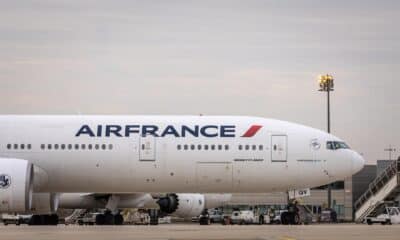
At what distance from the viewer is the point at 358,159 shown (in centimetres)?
3622

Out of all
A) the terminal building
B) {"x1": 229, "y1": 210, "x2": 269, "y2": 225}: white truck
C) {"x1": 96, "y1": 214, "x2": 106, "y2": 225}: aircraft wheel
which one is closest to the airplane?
{"x1": 96, "y1": 214, "x2": 106, "y2": 225}: aircraft wheel

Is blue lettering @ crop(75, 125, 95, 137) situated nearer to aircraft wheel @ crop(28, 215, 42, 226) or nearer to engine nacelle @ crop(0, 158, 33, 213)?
engine nacelle @ crop(0, 158, 33, 213)

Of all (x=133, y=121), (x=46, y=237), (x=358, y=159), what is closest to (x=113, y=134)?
(x=133, y=121)

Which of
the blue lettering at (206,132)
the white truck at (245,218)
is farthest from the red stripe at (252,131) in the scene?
the white truck at (245,218)

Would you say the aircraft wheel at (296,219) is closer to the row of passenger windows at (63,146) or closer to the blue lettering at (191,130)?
the blue lettering at (191,130)

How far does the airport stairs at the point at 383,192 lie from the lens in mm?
56344

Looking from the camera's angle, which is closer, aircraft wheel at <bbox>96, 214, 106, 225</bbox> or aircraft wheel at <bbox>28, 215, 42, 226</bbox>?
aircraft wheel at <bbox>28, 215, 42, 226</bbox>

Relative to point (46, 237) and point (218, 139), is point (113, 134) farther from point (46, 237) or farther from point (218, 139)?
point (46, 237)

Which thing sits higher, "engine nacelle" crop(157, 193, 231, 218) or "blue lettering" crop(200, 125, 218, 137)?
"blue lettering" crop(200, 125, 218, 137)

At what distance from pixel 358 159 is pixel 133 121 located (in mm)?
8544

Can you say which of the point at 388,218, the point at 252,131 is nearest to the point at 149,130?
the point at 252,131

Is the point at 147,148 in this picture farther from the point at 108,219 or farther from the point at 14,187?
the point at 108,219

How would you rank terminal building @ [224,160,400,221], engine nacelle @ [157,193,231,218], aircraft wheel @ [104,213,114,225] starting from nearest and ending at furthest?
aircraft wheel @ [104,213,114,225]
engine nacelle @ [157,193,231,218]
terminal building @ [224,160,400,221]

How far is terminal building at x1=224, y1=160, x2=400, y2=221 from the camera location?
8056cm
